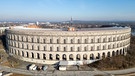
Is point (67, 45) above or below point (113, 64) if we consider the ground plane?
above

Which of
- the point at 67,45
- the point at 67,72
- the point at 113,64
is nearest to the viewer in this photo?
the point at 67,72

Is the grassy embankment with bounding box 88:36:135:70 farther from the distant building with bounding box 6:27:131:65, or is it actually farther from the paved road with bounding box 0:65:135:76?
the distant building with bounding box 6:27:131:65

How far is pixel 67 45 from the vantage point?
239 feet

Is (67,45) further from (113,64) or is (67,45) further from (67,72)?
(113,64)

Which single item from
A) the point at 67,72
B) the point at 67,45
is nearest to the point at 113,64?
the point at 67,72

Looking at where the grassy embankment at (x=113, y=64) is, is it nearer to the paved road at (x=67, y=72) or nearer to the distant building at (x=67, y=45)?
the paved road at (x=67, y=72)

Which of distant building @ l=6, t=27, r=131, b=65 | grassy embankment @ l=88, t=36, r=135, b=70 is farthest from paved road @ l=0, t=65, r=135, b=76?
distant building @ l=6, t=27, r=131, b=65

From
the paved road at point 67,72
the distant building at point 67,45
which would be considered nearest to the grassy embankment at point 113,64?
the paved road at point 67,72

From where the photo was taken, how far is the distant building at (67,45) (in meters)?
72.7

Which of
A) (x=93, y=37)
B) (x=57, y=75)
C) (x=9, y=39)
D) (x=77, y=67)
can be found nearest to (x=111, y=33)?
(x=93, y=37)

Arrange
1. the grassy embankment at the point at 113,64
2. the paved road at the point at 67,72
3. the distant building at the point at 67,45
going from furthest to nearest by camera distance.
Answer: the distant building at the point at 67,45
the grassy embankment at the point at 113,64
the paved road at the point at 67,72

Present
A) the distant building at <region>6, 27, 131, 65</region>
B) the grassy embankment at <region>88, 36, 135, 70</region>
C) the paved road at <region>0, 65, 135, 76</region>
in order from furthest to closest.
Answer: the distant building at <region>6, 27, 131, 65</region> → the grassy embankment at <region>88, 36, 135, 70</region> → the paved road at <region>0, 65, 135, 76</region>

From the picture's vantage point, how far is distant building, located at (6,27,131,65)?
72.7 m

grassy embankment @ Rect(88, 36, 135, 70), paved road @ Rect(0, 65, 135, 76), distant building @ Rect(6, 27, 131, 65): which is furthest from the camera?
distant building @ Rect(6, 27, 131, 65)
